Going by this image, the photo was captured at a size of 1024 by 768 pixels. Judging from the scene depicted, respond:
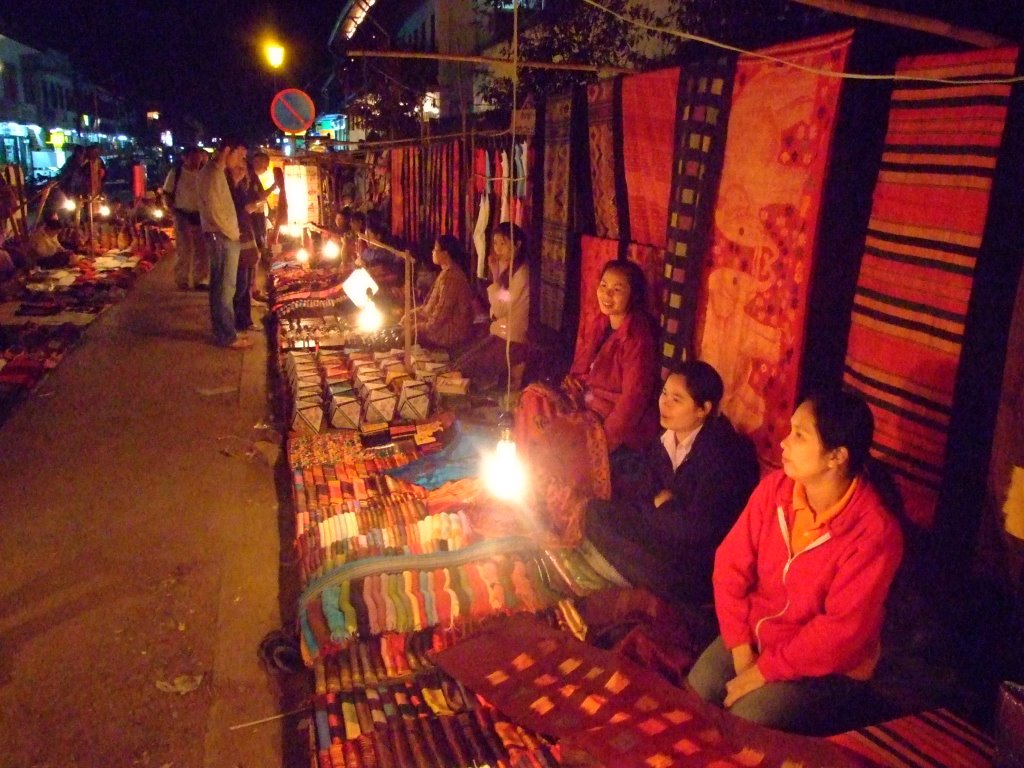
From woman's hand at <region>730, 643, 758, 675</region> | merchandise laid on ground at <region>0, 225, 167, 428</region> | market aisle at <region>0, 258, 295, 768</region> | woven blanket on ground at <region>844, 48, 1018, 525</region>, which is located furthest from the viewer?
merchandise laid on ground at <region>0, 225, 167, 428</region>

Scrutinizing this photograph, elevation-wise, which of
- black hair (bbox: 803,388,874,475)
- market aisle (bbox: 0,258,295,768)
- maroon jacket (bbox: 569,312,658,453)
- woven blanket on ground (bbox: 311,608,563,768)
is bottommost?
market aisle (bbox: 0,258,295,768)

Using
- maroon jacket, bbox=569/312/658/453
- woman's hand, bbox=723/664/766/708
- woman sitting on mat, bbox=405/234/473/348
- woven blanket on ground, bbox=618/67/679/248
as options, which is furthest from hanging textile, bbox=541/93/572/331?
woman's hand, bbox=723/664/766/708

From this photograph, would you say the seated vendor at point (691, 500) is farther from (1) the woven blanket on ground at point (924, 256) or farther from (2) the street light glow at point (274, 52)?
(2) the street light glow at point (274, 52)

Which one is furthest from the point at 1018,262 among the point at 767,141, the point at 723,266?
the point at 723,266

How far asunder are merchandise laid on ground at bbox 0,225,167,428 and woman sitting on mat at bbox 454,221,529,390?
462cm

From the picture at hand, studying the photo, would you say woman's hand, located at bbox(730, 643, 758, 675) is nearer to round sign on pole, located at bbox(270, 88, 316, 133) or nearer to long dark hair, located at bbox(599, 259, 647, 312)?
long dark hair, located at bbox(599, 259, 647, 312)

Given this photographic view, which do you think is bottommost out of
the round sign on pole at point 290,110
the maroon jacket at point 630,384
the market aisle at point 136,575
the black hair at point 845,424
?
the market aisle at point 136,575

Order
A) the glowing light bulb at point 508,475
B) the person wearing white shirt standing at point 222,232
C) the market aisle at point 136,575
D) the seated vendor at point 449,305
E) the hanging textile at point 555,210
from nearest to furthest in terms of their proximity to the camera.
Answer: the market aisle at point 136,575
the glowing light bulb at point 508,475
the hanging textile at point 555,210
the seated vendor at point 449,305
the person wearing white shirt standing at point 222,232

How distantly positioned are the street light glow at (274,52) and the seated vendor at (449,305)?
1050 centimetres

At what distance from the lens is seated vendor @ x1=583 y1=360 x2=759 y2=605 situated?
3.81 meters

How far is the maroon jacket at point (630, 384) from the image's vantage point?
5000 mm

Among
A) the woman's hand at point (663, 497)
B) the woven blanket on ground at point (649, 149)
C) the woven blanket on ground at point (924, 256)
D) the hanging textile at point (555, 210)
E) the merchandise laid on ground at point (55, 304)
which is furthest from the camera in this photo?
the merchandise laid on ground at point (55, 304)

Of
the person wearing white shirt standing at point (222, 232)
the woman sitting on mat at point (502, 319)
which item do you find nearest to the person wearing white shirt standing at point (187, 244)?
the person wearing white shirt standing at point (222, 232)

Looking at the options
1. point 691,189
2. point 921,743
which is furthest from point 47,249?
point 921,743
